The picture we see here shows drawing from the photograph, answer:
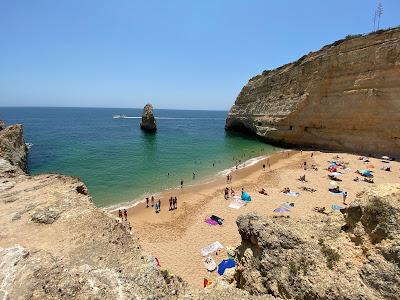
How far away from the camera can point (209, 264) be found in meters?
14.4

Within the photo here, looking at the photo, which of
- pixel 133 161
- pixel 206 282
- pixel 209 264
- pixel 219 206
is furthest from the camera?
pixel 133 161

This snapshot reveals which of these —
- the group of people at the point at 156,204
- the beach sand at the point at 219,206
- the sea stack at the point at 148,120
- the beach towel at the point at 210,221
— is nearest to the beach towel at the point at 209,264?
the beach sand at the point at 219,206

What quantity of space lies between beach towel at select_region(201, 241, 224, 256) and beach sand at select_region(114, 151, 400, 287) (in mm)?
300

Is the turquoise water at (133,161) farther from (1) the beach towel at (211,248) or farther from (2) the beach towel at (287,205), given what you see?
(1) the beach towel at (211,248)

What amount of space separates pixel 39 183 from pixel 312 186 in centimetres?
2363

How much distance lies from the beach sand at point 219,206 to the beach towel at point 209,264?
0.87ft

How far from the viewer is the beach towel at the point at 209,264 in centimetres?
1408

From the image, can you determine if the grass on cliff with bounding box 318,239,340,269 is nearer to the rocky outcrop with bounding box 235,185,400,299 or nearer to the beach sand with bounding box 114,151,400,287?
the rocky outcrop with bounding box 235,185,400,299

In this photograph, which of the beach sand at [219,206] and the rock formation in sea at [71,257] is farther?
the beach sand at [219,206]

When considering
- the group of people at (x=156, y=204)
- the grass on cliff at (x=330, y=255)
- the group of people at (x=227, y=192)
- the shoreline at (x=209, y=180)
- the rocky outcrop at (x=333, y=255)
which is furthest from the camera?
the group of people at (x=227, y=192)

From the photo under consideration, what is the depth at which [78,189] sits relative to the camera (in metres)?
11.0

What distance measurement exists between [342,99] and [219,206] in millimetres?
26292

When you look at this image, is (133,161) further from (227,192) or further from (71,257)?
(71,257)

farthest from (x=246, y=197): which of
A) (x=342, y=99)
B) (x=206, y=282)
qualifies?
(x=342, y=99)
